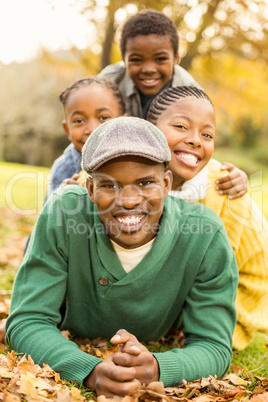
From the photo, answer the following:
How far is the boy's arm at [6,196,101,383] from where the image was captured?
100.0 inches

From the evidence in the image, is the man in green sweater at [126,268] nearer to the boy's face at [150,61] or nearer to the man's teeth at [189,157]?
the man's teeth at [189,157]

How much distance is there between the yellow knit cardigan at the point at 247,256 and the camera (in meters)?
3.59

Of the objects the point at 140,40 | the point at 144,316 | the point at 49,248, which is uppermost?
the point at 140,40

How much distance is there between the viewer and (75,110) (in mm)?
4152

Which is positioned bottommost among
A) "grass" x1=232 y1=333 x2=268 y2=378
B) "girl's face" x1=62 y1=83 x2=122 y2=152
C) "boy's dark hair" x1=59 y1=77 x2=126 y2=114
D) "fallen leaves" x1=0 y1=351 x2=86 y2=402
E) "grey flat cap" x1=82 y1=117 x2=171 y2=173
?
"grass" x1=232 y1=333 x2=268 y2=378

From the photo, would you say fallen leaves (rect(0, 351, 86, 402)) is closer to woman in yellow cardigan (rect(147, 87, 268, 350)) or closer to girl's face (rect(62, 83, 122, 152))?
woman in yellow cardigan (rect(147, 87, 268, 350))

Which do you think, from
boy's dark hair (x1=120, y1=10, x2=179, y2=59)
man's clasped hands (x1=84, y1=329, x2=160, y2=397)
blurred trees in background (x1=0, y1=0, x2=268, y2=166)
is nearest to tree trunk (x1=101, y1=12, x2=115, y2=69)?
blurred trees in background (x1=0, y1=0, x2=268, y2=166)

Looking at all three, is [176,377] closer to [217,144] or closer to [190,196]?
[190,196]

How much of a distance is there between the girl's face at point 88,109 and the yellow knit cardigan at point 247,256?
3.75 ft

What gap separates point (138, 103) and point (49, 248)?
85.8 inches

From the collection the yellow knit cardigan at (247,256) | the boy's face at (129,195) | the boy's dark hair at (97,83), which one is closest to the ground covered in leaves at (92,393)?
the yellow knit cardigan at (247,256)

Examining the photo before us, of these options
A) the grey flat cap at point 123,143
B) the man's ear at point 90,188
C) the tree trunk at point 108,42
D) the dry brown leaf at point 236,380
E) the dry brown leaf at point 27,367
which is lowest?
the dry brown leaf at point 236,380

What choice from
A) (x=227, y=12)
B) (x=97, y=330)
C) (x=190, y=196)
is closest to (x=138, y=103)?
(x=190, y=196)

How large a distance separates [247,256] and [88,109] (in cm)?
187
